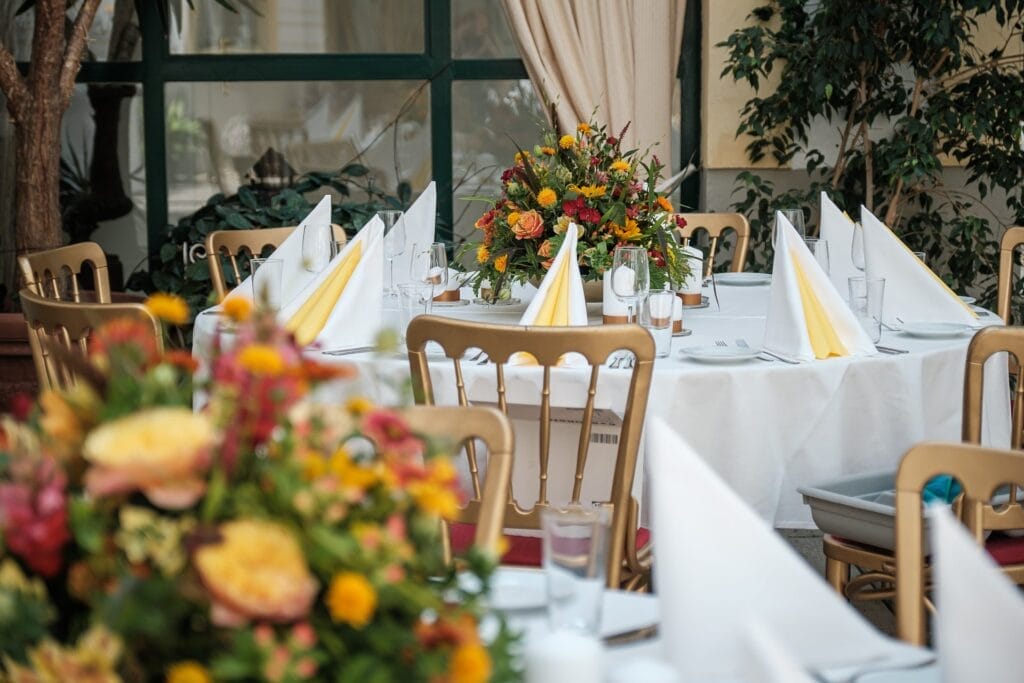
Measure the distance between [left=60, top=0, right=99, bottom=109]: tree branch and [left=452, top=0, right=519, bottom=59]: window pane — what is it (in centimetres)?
158

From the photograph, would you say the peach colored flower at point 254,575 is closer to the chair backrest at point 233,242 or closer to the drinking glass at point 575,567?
the drinking glass at point 575,567

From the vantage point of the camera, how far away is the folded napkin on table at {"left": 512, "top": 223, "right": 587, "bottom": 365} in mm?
2756

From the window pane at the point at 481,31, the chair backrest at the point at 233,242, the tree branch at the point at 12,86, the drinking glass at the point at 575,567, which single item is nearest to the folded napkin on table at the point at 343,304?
the chair backrest at the point at 233,242

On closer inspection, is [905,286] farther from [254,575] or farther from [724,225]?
[254,575]

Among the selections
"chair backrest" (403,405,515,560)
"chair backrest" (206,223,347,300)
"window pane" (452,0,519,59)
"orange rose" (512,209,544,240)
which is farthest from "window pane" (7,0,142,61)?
"chair backrest" (403,405,515,560)

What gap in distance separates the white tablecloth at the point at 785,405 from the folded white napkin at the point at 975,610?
1484 mm

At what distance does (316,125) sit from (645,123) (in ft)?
4.74

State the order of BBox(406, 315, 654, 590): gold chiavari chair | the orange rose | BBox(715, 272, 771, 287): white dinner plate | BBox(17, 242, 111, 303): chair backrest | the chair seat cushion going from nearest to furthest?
BBox(406, 315, 654, 590): gold chiavari chair → the chair seat cushion → the orange rose → BBox(17, 242, 111, 303): chair backrest → BBox(715, 272, 771, 287): white dinner plate

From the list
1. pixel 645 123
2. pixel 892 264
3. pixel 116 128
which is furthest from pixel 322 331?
pixel 116 128

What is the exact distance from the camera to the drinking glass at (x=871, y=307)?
284cm

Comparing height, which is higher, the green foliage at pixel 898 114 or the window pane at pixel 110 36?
the window pane at pixel 110 36

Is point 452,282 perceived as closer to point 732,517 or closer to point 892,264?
point 892,264

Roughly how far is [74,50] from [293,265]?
2.04m

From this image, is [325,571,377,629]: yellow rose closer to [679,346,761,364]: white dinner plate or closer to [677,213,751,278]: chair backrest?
[679,346,761,364]: white dinner plate
